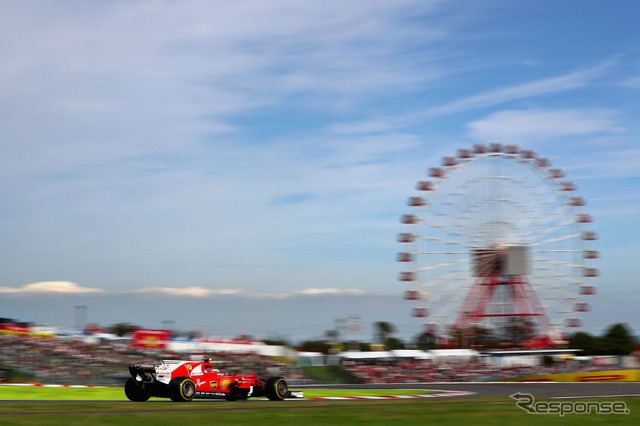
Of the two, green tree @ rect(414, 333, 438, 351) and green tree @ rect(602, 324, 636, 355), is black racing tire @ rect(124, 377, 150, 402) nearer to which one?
green tree @ rect(414, 333, 438, 351)

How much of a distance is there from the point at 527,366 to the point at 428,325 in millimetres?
7164

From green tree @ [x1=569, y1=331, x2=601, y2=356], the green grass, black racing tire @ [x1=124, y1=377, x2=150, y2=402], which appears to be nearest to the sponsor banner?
the green grass

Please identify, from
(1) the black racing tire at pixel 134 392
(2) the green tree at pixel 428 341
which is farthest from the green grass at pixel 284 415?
(2) the green tree at pixel 428 341

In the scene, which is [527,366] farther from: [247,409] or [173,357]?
[247,409]

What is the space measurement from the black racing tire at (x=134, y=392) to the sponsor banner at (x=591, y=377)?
1200 inches

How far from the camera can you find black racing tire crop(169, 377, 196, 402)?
21062 millimetres

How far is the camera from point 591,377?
150ft

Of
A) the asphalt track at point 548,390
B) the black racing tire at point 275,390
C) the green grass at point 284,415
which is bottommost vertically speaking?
the asphalt track at point 548,390

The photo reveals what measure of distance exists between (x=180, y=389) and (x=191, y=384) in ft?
1.49

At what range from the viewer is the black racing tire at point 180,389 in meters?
21.1

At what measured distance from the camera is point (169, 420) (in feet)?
51.8

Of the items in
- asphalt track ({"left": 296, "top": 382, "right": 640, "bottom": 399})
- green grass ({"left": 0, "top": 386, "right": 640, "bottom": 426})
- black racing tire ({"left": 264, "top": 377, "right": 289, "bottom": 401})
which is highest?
black racing tire ({"left": 264, "top": 377, "right": 289, "bottom": 401})

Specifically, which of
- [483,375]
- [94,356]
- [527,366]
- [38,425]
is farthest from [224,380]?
[527,366]

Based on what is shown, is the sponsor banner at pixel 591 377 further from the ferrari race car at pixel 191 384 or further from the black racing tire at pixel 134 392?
the black racing tire at pixel 134 392
